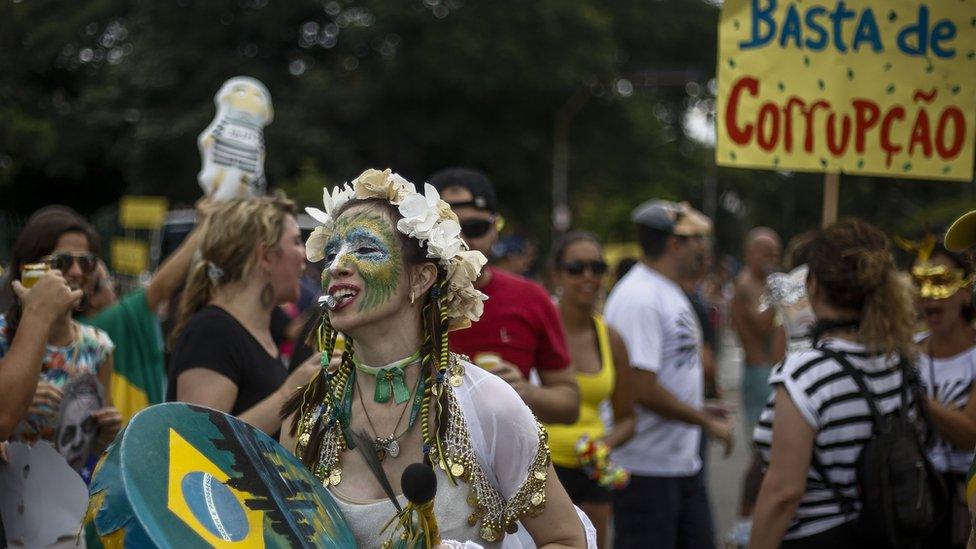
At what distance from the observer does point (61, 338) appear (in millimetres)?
4125

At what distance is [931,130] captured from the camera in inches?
196

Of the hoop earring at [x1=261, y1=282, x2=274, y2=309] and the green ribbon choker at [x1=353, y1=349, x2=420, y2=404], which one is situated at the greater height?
the hoop earring at [x1=261, y1=282, x2=274, y2=309]

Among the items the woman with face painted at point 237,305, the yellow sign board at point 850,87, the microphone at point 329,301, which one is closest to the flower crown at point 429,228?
the microphone at point 329,301

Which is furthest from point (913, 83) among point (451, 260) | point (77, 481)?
point (77, 481)

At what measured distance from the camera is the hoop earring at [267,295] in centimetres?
Result: 407

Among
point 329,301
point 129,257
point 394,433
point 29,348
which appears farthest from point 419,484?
point 129,257

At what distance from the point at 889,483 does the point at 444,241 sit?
179 centimetres

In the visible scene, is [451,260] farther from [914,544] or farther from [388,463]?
[914,544]

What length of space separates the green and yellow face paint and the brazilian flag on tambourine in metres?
0.41

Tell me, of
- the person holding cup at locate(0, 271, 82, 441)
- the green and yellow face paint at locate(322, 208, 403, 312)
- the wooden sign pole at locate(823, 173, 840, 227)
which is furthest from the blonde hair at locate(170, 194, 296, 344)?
the wooden sign pole at locate(823, 173, 840, 227)

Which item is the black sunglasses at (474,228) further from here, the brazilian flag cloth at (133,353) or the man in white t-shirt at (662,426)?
the man in white t-shirt at (662,426)

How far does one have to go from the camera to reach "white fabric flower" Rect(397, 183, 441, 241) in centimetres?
284

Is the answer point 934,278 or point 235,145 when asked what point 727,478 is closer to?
point 934,278

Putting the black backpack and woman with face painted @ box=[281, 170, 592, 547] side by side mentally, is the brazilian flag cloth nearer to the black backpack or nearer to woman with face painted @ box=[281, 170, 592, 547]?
woman with face painted @ box=[281, 170, 592, 547]
